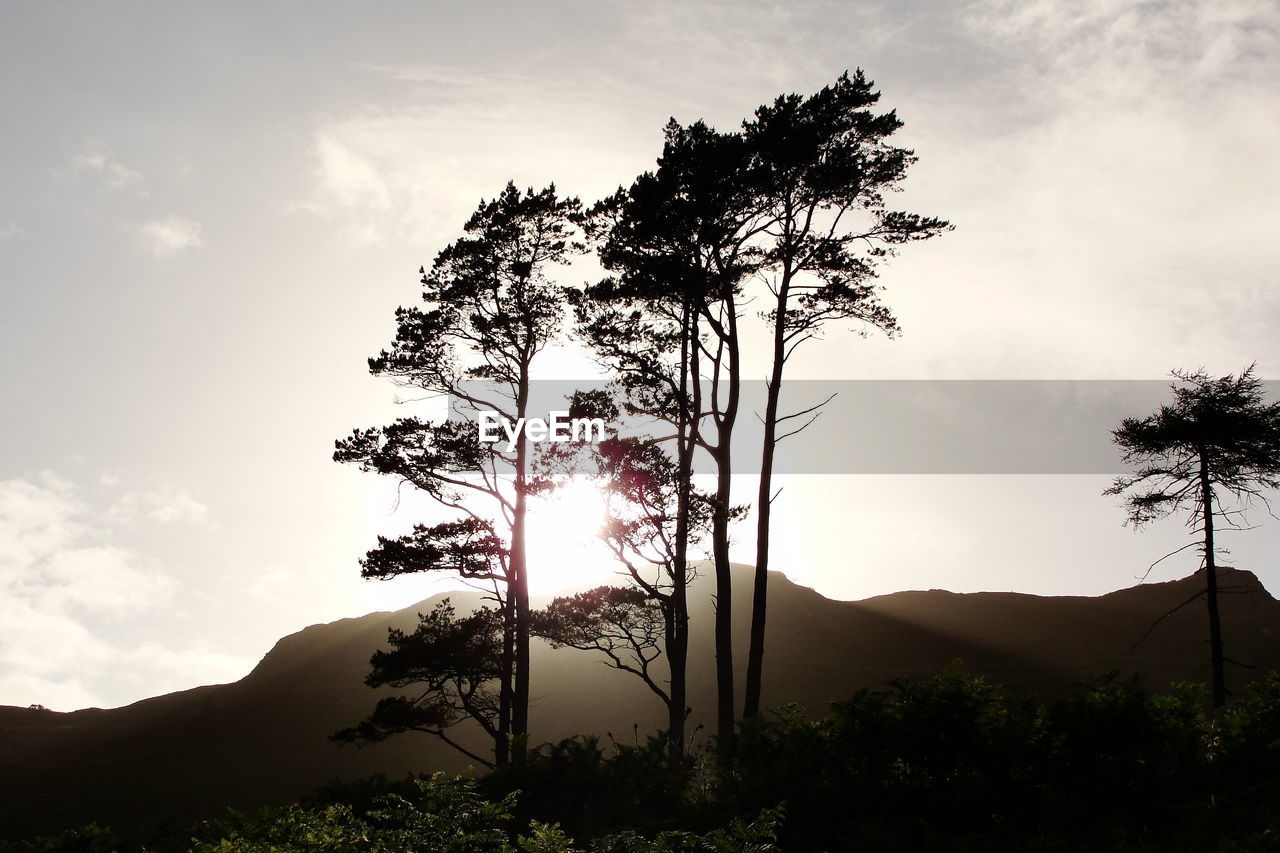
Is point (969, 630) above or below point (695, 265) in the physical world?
below

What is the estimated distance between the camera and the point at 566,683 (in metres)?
57.7

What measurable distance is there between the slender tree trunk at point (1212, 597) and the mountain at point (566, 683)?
23154 mm

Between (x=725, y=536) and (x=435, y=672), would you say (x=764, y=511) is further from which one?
(x=435, y=672)

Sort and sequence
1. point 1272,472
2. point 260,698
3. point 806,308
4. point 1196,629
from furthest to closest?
1. point 260,698
2. point 1196,629
3. point 1272,472
4. point 806,308

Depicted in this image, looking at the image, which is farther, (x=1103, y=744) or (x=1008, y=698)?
(x=1008, y=698)

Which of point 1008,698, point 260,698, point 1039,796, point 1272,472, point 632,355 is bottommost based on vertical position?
point 260,698

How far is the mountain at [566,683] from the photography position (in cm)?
4678

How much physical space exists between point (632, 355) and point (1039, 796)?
13.8 m

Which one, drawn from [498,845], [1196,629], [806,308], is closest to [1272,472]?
[806,308]

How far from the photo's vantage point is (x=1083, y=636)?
202 feet

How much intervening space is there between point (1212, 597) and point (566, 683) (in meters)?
40.2

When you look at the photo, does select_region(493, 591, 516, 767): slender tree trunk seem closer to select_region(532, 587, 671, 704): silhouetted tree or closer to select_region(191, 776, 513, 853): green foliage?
select_region(532, 587, 671, 704): silhouetted tree

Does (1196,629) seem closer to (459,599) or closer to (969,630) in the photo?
(969,630)

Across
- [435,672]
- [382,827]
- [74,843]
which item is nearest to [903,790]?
[382,827]
